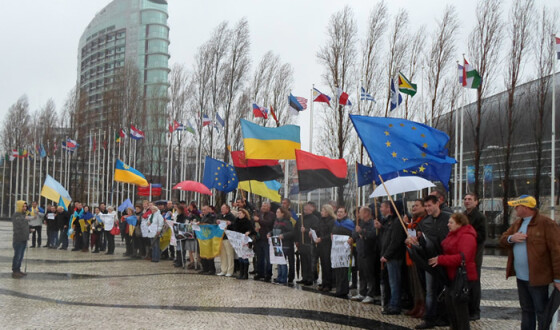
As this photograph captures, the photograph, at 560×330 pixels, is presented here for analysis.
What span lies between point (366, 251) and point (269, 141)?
4872mm

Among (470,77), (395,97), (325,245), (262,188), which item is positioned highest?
(470,77)

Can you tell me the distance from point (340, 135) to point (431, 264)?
2202 centimetres

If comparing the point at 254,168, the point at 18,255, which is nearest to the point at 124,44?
the point at 254,168

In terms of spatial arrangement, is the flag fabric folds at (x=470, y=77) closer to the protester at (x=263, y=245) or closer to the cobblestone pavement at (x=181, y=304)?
the cobblestone pavement at (x=181, y=304)

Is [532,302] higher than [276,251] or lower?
higher

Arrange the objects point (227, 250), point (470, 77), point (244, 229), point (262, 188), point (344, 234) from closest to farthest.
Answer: point (344, 234) → point (244, 229) → point (227, 250) → point (262, 188) → point (470, 77)

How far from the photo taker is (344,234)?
11500 mm

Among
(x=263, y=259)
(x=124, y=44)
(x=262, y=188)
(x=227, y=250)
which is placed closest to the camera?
(x=263, y=259)

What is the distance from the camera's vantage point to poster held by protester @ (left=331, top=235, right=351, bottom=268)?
11312 mm

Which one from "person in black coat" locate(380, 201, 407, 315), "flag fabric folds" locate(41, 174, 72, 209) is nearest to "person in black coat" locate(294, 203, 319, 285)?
"person in black coat" locate(380, 201, 407, 315)

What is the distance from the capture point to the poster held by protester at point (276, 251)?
1309 centimetres

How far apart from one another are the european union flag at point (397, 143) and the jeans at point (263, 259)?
521 centimetres

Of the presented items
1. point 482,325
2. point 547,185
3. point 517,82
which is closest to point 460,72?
point 517,82

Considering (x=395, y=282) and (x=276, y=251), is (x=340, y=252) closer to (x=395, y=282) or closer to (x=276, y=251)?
(x=395, y=282)
